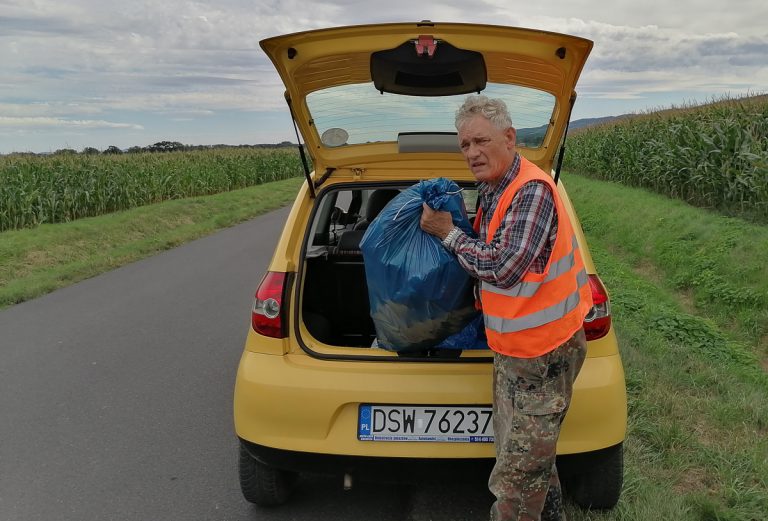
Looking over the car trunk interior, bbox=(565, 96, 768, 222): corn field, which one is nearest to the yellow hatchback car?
the car trunk interior

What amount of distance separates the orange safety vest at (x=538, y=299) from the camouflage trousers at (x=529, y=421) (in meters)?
0.07

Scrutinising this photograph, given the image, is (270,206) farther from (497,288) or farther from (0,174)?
(497,288)

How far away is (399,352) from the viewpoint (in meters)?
2.98

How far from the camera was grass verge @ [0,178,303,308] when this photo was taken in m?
9.48

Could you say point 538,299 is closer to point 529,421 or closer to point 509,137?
point 529,421

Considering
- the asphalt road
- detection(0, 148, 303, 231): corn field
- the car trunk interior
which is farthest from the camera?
detection(0, 148, 303, 231): corn field

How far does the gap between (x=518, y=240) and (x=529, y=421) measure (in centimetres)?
66

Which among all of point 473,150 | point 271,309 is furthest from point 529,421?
point 271,309

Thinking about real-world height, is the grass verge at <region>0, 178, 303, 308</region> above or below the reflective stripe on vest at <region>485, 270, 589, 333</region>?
below

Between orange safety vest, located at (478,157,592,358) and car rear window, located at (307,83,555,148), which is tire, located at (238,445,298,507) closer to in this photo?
orange safety vest, located at (478,157,592,358)

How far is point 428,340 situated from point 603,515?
1.12m

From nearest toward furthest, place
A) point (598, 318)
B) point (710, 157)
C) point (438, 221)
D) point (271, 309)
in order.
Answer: point (438, 221)
point (598, 318)
point (271, 309)
point (710, 157)

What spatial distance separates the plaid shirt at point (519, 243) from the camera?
2.23m

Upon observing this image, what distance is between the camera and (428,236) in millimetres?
2676
